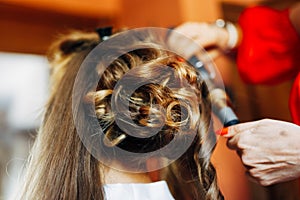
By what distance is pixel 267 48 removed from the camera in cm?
95

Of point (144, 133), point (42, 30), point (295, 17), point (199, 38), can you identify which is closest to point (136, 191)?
point (144, 133)

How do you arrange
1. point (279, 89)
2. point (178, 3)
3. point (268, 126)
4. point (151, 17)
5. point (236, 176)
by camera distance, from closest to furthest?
point (268, 126), point (236, 176), point (279, 89), point (178, 3), point (151, 17)

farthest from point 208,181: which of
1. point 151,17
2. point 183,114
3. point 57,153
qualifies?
point 151,17

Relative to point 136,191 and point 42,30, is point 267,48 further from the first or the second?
point 42,30

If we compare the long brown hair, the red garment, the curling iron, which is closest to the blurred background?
the red garment

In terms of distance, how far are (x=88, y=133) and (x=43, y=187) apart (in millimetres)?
91

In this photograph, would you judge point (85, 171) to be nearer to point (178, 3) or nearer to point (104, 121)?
point (104, 121)

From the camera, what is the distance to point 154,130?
1.97 feet

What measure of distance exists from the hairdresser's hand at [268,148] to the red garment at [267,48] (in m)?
0.37

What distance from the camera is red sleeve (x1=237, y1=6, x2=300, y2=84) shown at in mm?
925

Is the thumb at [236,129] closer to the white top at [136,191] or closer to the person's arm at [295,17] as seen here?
the white top at [136,191]

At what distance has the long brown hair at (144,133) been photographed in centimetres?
60

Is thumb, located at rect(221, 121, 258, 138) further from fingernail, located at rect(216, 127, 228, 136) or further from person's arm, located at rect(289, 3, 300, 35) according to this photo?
person's arm, located at rect(289, 3, 300, 35)

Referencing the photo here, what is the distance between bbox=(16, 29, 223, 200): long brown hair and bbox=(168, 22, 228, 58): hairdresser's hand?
5.2 inches
